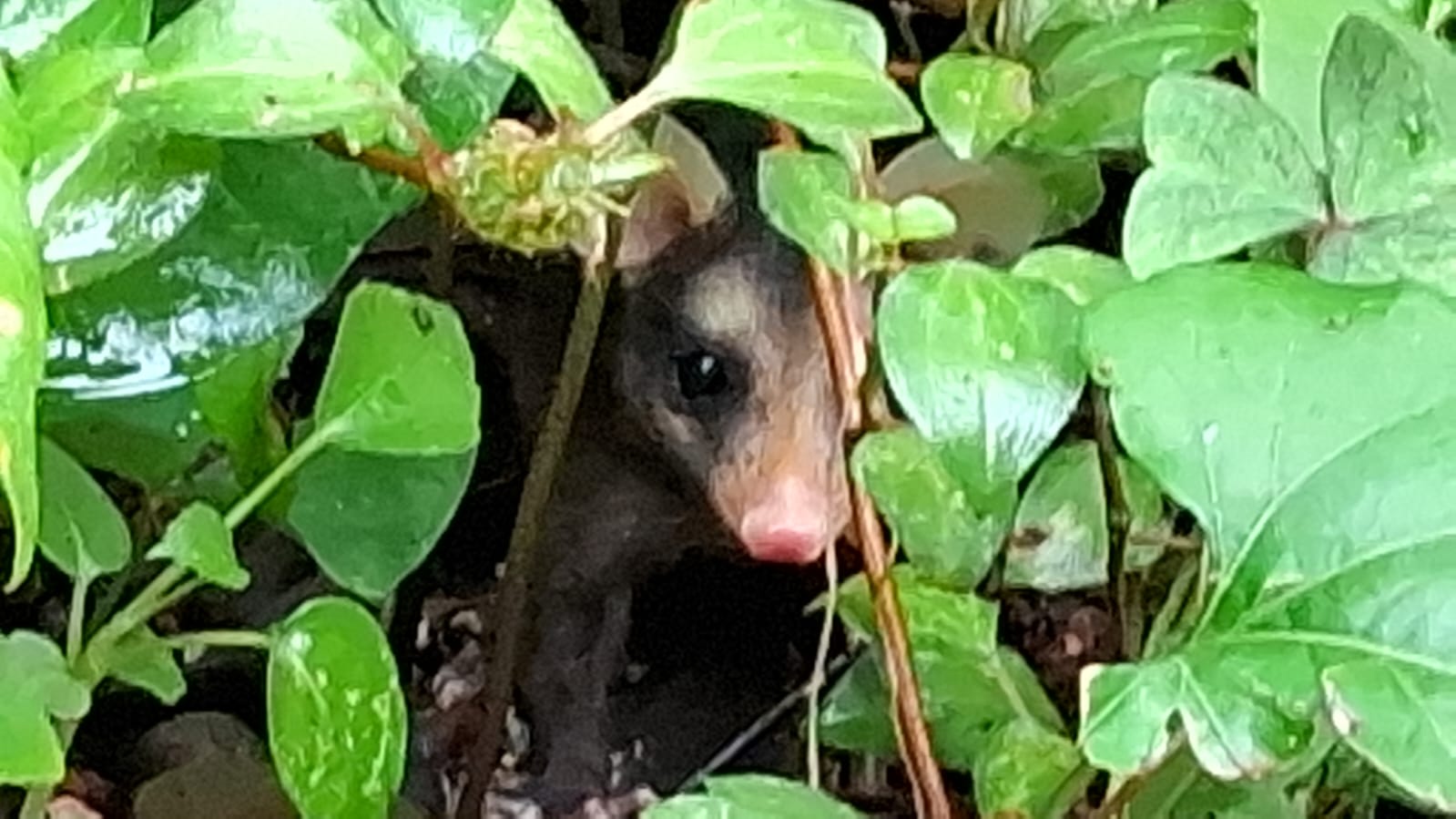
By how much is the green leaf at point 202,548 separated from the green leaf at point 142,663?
0.04 metres

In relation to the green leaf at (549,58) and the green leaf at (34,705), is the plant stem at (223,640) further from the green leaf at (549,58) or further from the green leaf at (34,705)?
the green leaf at (549,58)

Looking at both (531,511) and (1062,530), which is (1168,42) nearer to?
(1062,530)

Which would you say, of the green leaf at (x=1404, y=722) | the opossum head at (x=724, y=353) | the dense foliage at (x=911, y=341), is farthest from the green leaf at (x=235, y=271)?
the opossum head at (x=724, y=353)

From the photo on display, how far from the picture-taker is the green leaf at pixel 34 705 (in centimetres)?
47

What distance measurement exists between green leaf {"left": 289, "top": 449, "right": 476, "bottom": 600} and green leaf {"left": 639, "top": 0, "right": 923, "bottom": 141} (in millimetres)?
155

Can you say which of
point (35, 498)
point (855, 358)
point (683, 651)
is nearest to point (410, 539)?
point (855, 358)

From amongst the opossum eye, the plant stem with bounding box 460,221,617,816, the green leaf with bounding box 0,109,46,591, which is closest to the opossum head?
the opossum eye

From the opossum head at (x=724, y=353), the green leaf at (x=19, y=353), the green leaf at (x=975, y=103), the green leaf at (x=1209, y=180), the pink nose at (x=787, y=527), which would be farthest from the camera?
the opossum head at (x=724, y=353)

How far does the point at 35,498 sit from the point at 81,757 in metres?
0.43

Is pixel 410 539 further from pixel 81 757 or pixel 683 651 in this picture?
pixel 683 651

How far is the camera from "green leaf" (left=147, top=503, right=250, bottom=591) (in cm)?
54

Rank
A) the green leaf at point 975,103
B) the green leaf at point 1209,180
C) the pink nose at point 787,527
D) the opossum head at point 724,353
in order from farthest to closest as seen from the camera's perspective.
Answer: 1. the opossum head at point 724,353
2. the pink nose at point 787,527
3. the green leaf at point 975,103
4. the green leaf at point 1209,180

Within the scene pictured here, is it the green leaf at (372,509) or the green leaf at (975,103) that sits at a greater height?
the green leaf at (975,103)

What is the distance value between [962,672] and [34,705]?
9.4 inches
